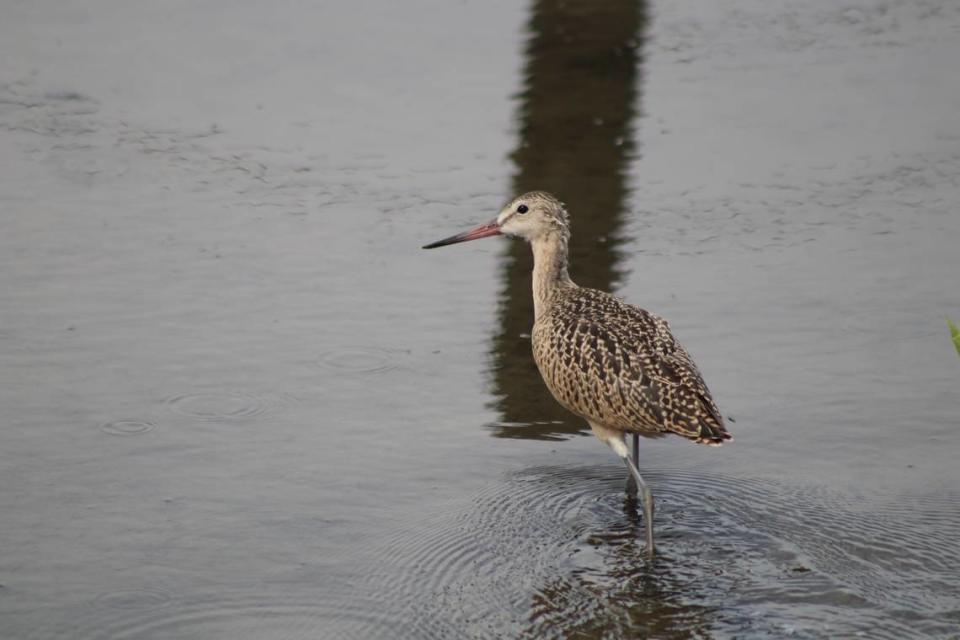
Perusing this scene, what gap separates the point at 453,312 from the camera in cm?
904

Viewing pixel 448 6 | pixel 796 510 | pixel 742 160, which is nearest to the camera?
pixel 796 510

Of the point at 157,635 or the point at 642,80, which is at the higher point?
the point at 642,80

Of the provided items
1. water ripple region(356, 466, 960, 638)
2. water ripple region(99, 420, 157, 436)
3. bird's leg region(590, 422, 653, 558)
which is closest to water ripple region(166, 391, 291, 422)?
water ripple region(99, 420, 157, 436)

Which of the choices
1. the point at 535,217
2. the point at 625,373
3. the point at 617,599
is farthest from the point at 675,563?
the point at 535,217

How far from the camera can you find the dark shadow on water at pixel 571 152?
827 cm

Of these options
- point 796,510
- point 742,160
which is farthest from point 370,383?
point 742,160

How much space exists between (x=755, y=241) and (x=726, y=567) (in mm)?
3874

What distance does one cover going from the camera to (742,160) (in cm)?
1118

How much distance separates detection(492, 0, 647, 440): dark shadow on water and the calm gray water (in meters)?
0.03

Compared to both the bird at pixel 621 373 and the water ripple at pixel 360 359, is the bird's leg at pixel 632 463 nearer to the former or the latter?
the bird at pixel 621 373

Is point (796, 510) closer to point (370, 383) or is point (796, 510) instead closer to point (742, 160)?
point (370, 383)

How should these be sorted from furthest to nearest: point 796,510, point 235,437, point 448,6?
1. point 448,6
2. point 235,437
3. point 796,510

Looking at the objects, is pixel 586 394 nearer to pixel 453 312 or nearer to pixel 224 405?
pixel 224 405

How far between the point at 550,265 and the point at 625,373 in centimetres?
→ 117
